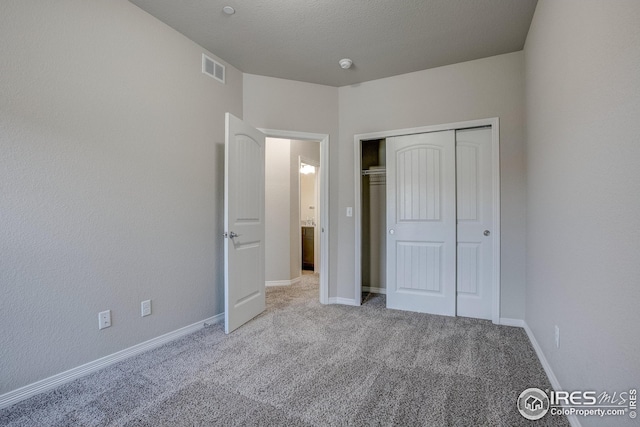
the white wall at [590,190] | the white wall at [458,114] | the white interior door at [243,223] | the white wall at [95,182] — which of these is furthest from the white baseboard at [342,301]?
the white wall at [590,190]

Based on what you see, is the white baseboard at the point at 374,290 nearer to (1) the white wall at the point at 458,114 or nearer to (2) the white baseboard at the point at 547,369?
(1) the white wall at the point at 458,114

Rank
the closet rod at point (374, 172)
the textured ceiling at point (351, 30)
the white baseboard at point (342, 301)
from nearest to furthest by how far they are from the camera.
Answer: the textured ceiling at point (351, 30), the white baseboard at point (342, 301), the closet rod at point (374, 172)

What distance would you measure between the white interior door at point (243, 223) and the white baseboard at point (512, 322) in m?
2.47

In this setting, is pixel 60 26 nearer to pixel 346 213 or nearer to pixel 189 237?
pixel 189 237

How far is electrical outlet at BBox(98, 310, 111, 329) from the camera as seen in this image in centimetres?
203

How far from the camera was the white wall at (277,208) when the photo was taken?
453cm

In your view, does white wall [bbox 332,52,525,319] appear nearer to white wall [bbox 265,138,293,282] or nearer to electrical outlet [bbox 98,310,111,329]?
white wall [bbox 265,138,293,282]

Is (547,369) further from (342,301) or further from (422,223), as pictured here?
(342,301)

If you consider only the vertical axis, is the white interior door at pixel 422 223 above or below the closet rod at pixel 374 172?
below

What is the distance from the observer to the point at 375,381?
6.11 feet

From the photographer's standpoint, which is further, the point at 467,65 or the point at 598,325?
the point at 467,65

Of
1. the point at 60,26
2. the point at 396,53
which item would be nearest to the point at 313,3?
the point at 396,53

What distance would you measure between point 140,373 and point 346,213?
2461 millimetres

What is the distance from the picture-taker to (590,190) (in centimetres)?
129
